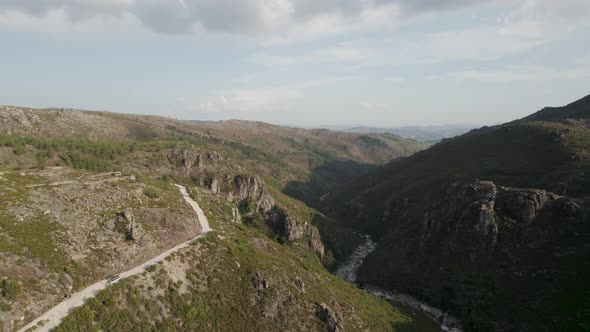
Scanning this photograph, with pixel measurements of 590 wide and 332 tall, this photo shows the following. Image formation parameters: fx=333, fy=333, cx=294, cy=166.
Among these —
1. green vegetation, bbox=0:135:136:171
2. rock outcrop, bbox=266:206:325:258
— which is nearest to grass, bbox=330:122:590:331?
rock outcrop, bbox=266:206:325:258

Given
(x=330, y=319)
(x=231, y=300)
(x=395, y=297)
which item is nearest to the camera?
(x=231, y=300)

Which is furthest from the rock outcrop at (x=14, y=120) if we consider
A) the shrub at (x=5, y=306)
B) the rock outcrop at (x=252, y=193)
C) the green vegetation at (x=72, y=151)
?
the shrub at (x=5, y=306)

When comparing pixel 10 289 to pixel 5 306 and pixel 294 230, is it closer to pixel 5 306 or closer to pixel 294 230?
pixel 5 306

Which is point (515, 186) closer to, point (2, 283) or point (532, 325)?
point (532, 325)

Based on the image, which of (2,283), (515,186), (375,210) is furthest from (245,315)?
(375,210)

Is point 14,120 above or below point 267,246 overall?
above

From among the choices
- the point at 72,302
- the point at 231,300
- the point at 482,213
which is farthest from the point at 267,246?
the point at 482,213

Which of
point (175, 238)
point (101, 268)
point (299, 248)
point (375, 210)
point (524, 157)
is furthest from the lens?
point (375, 210)

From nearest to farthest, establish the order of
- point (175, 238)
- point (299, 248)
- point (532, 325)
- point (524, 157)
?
point (175, 238)
point (532, 325)
point (299, 248)
point (524, 157)
